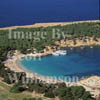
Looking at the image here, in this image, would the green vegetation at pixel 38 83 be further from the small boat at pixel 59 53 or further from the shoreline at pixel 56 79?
the small boat at pixel 59 53

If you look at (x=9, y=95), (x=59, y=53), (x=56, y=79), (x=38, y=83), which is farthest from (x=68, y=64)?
(x=9, y=95)

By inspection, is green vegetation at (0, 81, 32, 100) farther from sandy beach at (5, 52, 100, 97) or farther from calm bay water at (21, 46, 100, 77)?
calm bay water at (21, 46, 100, 77)

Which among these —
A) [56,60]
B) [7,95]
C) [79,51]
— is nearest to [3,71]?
[7,95]

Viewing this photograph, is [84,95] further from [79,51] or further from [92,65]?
[79,51]

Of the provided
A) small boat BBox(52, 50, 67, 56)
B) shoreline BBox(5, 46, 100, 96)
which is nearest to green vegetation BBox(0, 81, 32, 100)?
shoreline BBox(5, 46, 100, 96)

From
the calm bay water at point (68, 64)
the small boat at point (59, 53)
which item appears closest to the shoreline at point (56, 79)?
the calm bay water at point (68, 64)

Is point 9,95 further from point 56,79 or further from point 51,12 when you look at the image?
point 51,12

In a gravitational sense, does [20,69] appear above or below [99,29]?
below

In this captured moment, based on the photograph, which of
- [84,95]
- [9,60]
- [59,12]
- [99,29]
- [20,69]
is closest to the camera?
[84,95]
